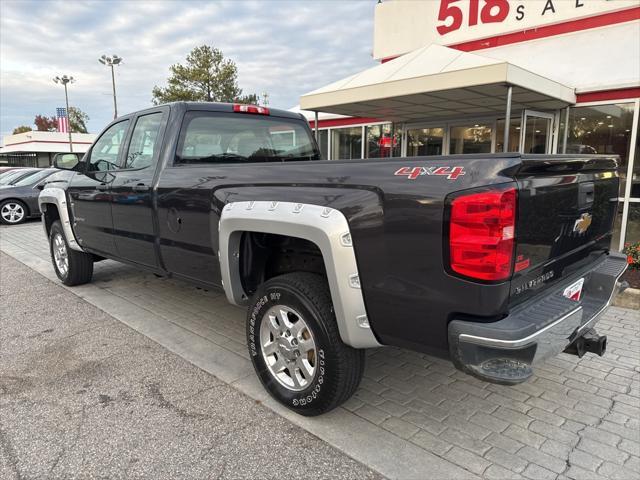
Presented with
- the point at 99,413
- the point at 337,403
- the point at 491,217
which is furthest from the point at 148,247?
the point at 491,217

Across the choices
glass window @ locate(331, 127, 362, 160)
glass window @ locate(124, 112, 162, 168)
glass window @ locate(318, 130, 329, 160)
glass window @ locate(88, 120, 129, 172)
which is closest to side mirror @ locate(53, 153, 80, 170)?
glass window @ locate(88, 120, 129, 172)

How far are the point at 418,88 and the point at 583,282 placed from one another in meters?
5.35

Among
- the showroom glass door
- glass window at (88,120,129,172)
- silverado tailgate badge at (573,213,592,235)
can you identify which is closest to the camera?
silverado tailgate badge at (573,213,592,235)

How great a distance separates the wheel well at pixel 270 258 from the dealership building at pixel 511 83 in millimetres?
4812

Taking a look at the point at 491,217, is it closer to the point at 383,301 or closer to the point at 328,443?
the point at 383,301

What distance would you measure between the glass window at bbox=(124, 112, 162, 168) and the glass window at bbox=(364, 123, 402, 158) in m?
8.03

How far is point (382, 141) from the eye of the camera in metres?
11.8

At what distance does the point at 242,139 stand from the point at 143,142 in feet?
2.95

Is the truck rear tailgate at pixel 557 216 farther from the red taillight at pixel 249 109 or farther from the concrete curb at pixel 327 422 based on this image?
the red taillight at pixel 249 109

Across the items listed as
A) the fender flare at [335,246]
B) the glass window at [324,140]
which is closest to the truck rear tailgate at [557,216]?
the fender flare at [335,246]

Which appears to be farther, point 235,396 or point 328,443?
point 235,396

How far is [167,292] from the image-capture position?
17.7 ft

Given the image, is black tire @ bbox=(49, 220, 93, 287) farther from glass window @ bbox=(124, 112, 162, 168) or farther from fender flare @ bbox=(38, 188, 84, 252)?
glass window @ bbox=(124, 112, 162, 168)

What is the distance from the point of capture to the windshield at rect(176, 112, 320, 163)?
3818mm
